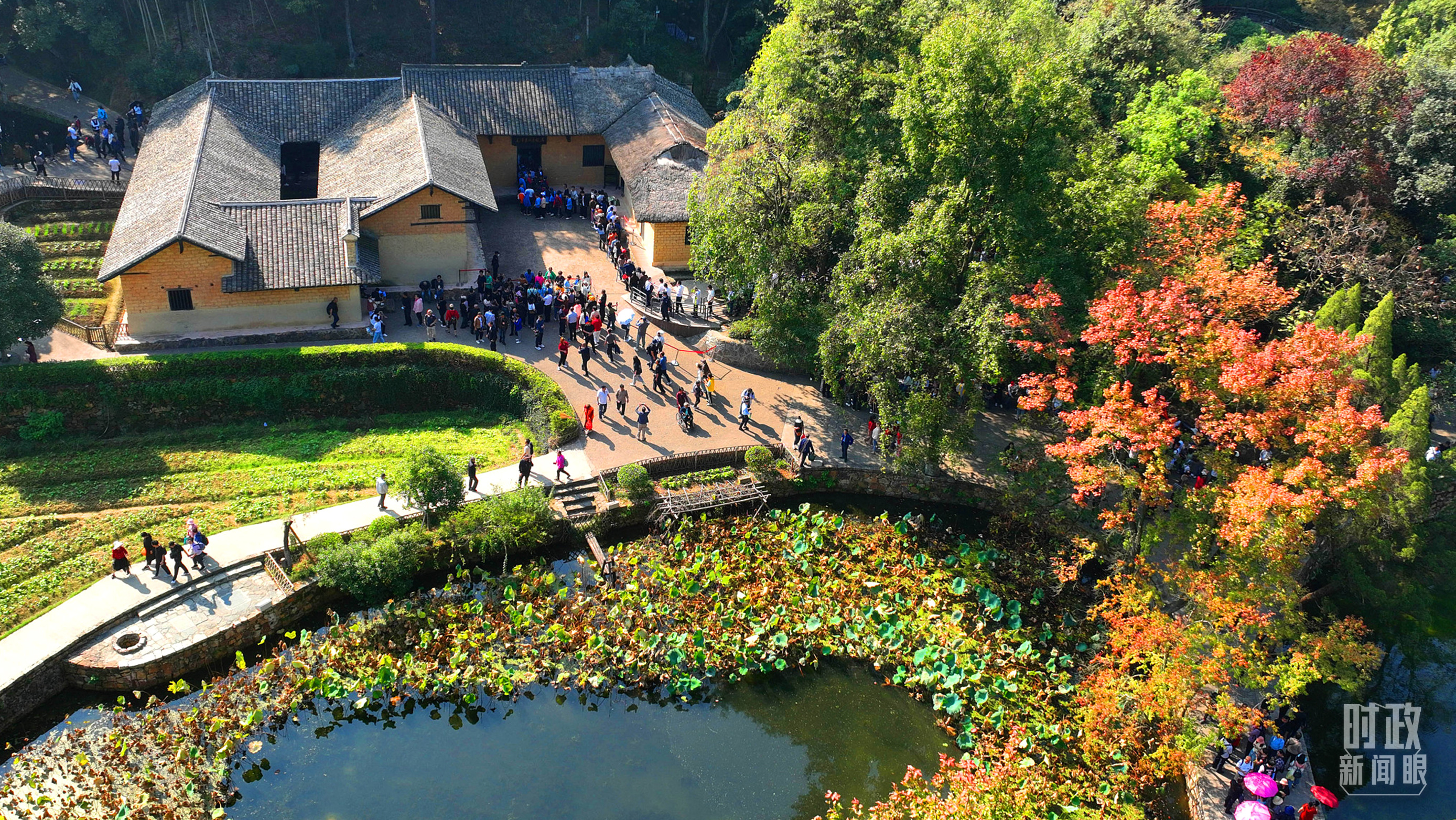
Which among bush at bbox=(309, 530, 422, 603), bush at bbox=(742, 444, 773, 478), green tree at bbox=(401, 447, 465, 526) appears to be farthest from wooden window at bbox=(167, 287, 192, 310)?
bush at bbox=(742, 444, 773, 478)

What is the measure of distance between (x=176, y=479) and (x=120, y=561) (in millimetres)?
5249

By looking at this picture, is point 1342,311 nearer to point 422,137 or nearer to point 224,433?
point 422,137

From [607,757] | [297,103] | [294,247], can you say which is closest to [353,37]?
[297,103]

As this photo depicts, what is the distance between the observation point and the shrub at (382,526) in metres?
27.7

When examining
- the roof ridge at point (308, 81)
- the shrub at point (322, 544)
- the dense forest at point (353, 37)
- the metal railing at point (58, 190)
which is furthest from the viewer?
the dense forest at point (353, 37)

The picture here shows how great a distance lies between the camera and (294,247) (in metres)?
36.3

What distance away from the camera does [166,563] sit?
26750 mm

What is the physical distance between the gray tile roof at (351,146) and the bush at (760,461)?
14501 mm

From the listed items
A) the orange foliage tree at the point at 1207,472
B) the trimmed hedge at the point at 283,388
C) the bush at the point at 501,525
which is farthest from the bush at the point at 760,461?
the orange foliage tree at the point at 1207,472

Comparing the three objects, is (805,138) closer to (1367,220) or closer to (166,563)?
(1367,220)

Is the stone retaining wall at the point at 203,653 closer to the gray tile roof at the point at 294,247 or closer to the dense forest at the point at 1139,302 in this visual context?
the gray tile roof at the point at 294,247

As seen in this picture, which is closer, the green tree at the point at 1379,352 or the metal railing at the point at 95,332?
the green tree at the point at 1379,352

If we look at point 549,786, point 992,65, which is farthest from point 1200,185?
point 549,786

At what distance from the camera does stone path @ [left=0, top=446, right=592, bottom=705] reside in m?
23.6
